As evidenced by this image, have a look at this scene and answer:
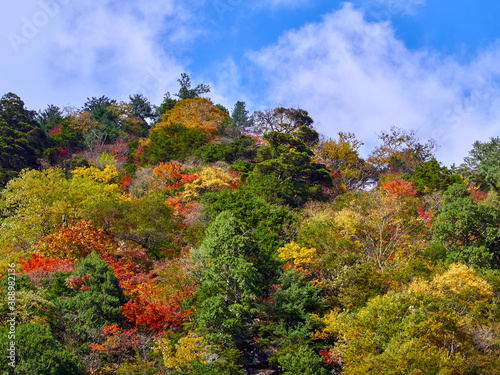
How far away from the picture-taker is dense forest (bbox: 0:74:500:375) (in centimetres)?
1520

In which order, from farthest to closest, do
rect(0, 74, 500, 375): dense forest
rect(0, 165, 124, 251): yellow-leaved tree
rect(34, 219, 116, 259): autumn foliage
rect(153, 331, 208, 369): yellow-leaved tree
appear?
rect(0, 165, 124, 251): yellow-leaved tree < rect(34, 219, 116, 259): autumn foliage < rect(153, 331, 208, 369): yellow-leaved tree < rect(0, 74, 500, 375): dense forest

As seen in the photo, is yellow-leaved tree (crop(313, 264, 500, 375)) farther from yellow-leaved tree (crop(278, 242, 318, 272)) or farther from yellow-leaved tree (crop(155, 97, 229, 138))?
yellow-leaved tree (crop(155, 97, 229, 138))

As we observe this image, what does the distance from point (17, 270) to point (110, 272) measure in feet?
16.2

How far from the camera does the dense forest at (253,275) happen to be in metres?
15.2

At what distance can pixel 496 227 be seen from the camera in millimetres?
21969

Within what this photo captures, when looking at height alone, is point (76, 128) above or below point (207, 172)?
above

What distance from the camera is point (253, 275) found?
18641 millimetres

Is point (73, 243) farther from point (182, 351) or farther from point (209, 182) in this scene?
point (209, 182)

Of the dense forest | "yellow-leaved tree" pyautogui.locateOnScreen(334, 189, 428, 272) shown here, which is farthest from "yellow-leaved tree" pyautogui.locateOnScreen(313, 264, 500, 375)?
"yellow-leaved tree" pyautogui.locateOnScreen(334, 189, 428, 272)

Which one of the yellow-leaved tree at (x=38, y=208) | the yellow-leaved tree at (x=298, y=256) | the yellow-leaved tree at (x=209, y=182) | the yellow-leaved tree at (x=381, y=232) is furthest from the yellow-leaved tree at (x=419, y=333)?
the yellow-leaved tree at (x=38, y=208)

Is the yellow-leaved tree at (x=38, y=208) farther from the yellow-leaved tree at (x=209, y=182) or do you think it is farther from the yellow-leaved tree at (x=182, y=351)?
the yellow-leaved tree at (x=182, y=351)

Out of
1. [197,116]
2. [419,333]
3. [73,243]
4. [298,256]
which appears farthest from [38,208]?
[197,116]

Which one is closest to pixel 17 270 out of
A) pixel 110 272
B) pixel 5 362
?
pixel 110 272

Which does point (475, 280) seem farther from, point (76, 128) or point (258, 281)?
point (76, 128)
